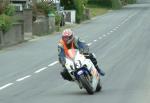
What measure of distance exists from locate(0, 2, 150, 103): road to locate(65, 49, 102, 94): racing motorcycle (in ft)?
0.81

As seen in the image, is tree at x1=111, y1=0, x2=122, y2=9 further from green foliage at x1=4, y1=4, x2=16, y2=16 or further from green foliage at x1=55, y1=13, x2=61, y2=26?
green foliage at x1=4, y1=4, x2=16, y2=16

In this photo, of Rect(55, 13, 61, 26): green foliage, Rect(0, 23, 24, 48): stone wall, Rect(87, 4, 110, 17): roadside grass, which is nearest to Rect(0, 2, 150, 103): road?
Rect(0, 23, 24, 48): stone wall

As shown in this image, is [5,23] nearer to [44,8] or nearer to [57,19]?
[57,19]

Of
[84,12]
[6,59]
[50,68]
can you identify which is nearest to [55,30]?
[84,12]

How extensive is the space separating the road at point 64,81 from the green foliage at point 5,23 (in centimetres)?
116

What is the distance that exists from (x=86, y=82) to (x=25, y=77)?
5.30 meters

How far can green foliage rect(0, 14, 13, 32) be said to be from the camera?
33.8m

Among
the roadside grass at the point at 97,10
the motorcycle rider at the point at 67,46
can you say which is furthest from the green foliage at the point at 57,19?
the motorcycle rider at the point at 67,46

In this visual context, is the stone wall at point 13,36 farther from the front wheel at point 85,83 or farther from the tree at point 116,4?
the tree at point 116,4

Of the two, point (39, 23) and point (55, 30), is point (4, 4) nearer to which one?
point (39, 23)

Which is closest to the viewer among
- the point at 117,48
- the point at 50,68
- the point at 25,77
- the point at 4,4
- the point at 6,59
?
the point at 25,77

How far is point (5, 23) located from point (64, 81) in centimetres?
1605

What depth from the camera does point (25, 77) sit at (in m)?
19.9

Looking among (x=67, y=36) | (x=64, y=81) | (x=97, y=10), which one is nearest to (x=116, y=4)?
(x=97, y=10)
